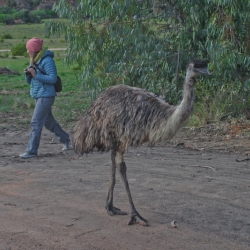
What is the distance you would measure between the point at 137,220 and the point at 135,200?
0.83m

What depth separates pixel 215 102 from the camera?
12.8 m

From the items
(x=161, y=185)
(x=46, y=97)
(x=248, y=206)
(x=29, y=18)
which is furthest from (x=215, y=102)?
(x=29, y=18)

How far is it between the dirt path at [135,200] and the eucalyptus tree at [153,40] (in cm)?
168

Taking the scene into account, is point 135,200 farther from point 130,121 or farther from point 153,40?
point 153,40

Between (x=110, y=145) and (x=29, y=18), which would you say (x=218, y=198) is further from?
(x=29, y=18)

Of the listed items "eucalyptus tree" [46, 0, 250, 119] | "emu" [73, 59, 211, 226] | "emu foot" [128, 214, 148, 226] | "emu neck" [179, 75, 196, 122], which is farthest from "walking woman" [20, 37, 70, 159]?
"emu neck" [179, 75, 196, 122]

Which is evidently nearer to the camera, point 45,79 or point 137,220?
point 137,220

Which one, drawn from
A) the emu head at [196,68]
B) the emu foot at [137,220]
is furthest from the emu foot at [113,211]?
the emu head at [196,68]

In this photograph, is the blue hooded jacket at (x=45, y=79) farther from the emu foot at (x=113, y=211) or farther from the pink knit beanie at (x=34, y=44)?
the emu foot at (x=113, y=211)

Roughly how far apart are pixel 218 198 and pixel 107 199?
127 centimetres

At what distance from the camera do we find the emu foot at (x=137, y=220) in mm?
6766

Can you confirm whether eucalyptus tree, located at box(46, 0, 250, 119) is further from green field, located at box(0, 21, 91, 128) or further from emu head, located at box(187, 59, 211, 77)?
emu head, located at box(187, 59, 211, 77)

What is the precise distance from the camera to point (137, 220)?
681 cm

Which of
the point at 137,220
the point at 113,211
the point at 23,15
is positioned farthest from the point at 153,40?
the point at 23,15
